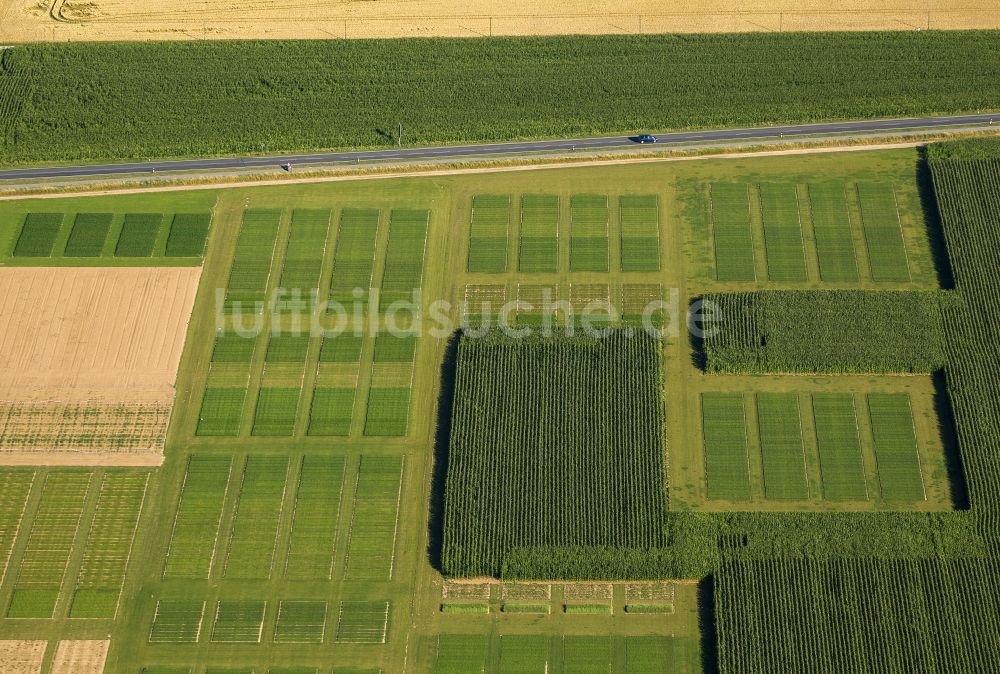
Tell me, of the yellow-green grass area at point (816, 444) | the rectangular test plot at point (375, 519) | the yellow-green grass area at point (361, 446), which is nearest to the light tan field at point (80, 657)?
the yellow-green grass area at point (361, 446)

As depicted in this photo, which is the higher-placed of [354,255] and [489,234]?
[489,234]

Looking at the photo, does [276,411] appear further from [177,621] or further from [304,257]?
[177,621]


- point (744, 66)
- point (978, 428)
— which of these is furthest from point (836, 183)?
point (978, 428)

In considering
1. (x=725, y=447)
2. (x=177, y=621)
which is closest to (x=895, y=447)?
(x=725, y=447)

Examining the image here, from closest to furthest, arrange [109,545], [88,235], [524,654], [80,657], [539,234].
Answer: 1. [524,654]
2. [80,657]
3. [109,545]
4. [539,234]
5. [88,235]

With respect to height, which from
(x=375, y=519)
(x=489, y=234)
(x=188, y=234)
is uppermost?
(x=489, y=234)

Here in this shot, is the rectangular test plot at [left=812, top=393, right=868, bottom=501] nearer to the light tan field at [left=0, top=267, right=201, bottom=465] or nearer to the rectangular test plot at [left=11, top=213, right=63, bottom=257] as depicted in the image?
Result: the light tan field at [left=0, top=267, right=201, bottom=465]
